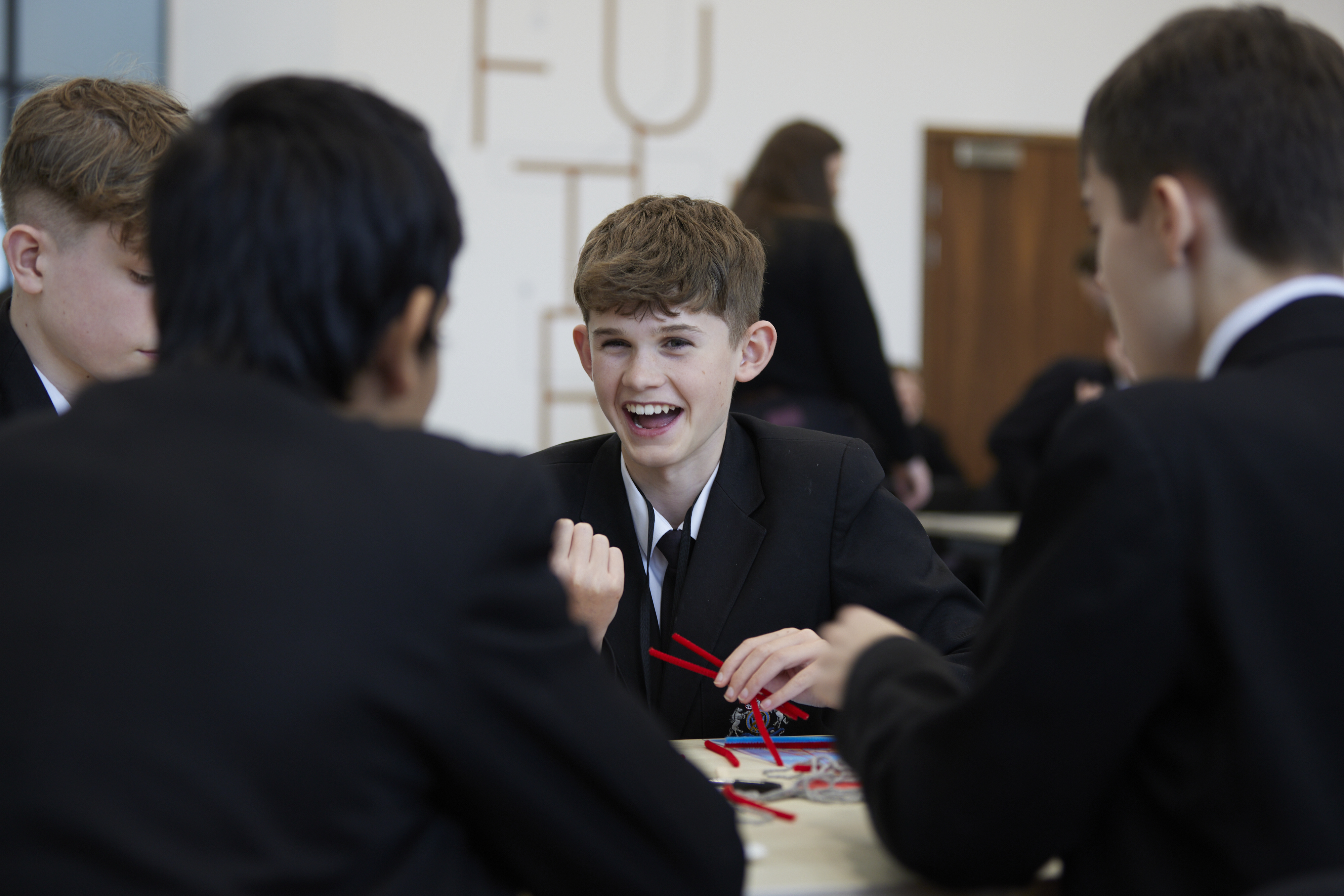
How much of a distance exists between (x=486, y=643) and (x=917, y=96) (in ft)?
19.1

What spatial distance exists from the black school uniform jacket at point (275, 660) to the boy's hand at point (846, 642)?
0.30 meters

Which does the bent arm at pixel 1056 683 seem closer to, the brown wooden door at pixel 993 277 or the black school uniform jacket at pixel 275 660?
the black school uniform jacket at pixel 275 660

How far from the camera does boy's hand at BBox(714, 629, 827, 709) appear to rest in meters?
1.39

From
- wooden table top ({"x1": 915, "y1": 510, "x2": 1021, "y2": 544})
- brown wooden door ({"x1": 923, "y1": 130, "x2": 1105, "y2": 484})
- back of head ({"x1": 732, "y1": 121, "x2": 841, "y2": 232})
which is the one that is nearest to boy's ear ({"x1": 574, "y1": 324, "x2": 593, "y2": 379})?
back of head ({"x1": 732, "y1": 121, "x2": 841, "y2": 232})

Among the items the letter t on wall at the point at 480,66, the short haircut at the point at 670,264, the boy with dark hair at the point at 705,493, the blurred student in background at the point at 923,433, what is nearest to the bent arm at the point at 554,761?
the boy with dark hair at the point at 705,493

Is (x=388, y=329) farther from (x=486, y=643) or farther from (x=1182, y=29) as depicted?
(x=1182, y=29)

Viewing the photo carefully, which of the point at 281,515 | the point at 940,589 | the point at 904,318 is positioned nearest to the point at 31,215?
the point at 281,515

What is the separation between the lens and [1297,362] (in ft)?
2.92

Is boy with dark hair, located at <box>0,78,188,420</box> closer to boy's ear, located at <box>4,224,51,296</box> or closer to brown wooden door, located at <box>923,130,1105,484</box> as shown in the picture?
boy's ear, located at <box>4,224,51,296</box>

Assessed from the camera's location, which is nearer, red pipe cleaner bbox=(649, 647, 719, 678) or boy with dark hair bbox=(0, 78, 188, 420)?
red pipe cleaner bbox=(649, 647, 719, 678)

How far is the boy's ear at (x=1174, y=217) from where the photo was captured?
932mm

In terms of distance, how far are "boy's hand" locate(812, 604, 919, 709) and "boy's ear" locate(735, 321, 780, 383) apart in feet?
2.93

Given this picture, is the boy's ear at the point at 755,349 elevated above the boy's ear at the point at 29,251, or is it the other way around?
the boy's ear at the point at 29,251

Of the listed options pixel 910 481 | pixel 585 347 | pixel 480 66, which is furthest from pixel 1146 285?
pixel 480 66
